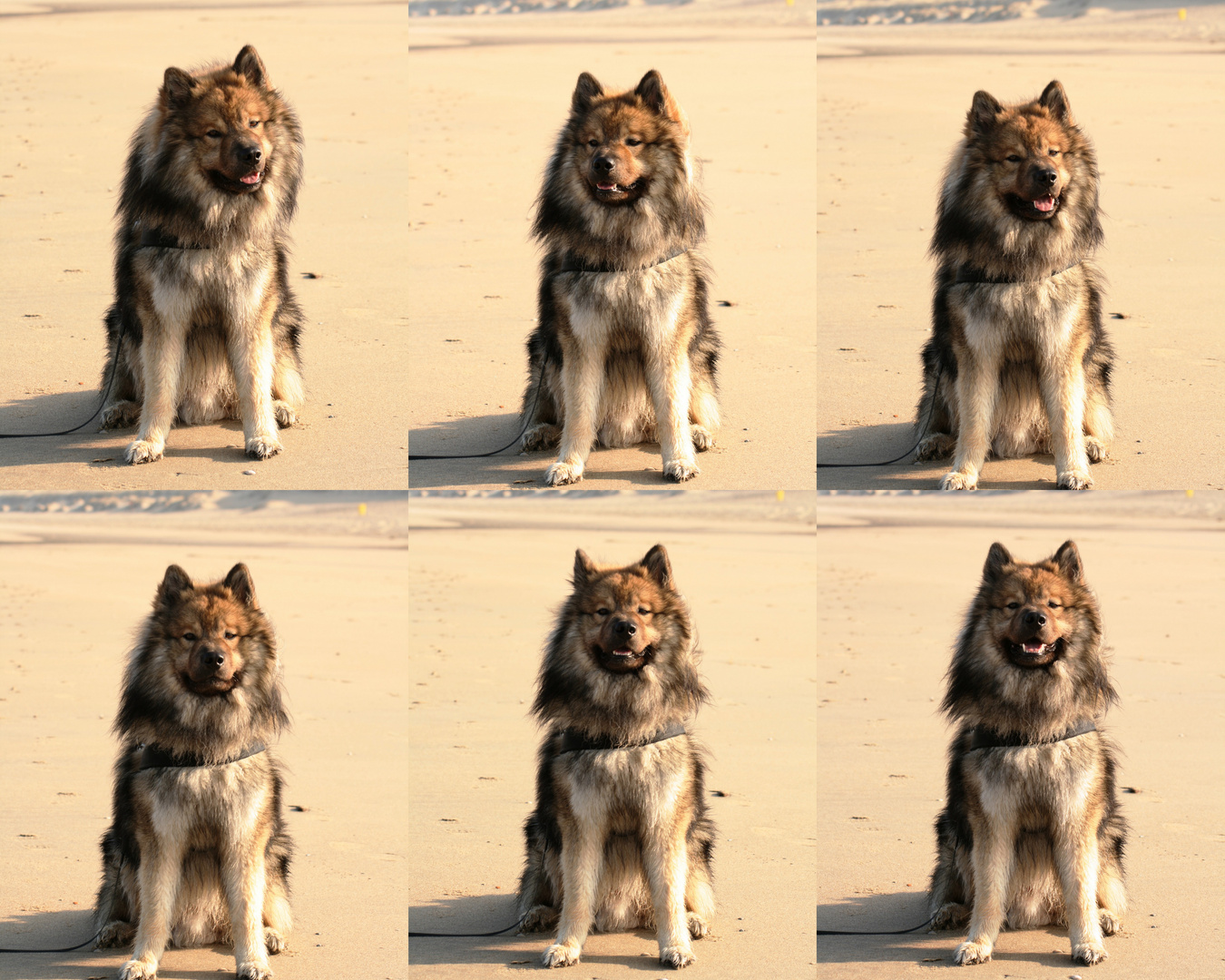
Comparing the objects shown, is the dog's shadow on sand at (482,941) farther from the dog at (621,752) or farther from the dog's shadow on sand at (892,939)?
the dog's shadow on sand at (892,939)

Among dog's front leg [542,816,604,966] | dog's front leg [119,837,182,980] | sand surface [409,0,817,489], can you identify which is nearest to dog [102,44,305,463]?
sand surface [409,0,817,489]

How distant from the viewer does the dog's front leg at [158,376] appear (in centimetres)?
665

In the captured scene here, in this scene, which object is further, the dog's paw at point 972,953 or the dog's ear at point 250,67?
the dog's ear at point 250,67

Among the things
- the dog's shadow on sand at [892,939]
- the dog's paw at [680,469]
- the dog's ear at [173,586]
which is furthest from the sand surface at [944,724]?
the dog's ear at [173,586]

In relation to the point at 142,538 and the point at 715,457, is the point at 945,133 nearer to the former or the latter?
the point at 715,457

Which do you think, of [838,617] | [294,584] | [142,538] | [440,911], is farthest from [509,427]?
[142,538]

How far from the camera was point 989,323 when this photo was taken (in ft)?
21.4

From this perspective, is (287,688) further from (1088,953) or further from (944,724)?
(1088,953)

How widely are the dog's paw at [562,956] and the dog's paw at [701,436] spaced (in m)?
2.64

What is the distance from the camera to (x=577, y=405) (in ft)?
22.2

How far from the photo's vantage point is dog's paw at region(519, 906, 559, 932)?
6.28m

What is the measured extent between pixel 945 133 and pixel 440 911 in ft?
30.6

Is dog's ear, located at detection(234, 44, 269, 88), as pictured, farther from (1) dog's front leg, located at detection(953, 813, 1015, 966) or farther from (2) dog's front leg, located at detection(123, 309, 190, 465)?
(1) dog's front leg, located at detection(953, 813, 1015, 966)

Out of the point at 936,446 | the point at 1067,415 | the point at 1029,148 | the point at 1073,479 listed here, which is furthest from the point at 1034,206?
the point at 936,446
